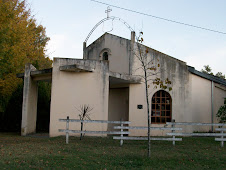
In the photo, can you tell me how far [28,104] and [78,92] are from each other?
338 cm

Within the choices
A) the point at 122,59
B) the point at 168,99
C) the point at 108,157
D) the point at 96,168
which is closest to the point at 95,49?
the point at 122,59

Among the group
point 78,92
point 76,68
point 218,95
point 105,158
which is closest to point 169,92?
point 218,95

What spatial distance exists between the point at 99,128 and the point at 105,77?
2.63m

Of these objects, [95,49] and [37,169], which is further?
[95,49]

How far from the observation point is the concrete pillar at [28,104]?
1532 centimetres

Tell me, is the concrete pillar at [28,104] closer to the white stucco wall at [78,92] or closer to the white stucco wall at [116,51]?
the white stucco wall at [78,92]

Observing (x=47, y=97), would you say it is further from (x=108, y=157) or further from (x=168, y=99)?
(x=108, y=157)

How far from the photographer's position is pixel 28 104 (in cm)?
1562

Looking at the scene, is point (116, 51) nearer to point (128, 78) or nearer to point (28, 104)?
point (128, 78)

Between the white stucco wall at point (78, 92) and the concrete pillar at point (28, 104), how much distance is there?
2.32 metres

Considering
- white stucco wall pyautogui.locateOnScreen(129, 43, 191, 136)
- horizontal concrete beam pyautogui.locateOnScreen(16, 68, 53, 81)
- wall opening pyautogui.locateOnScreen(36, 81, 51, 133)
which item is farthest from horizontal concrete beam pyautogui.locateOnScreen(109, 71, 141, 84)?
wall opening pyautogui.locateOnScreen(36, 81, 51, 133)

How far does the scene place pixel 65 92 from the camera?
1416 centimetres

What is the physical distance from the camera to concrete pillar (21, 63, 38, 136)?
1532 cm

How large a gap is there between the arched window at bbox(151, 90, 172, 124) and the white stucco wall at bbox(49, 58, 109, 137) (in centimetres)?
369
